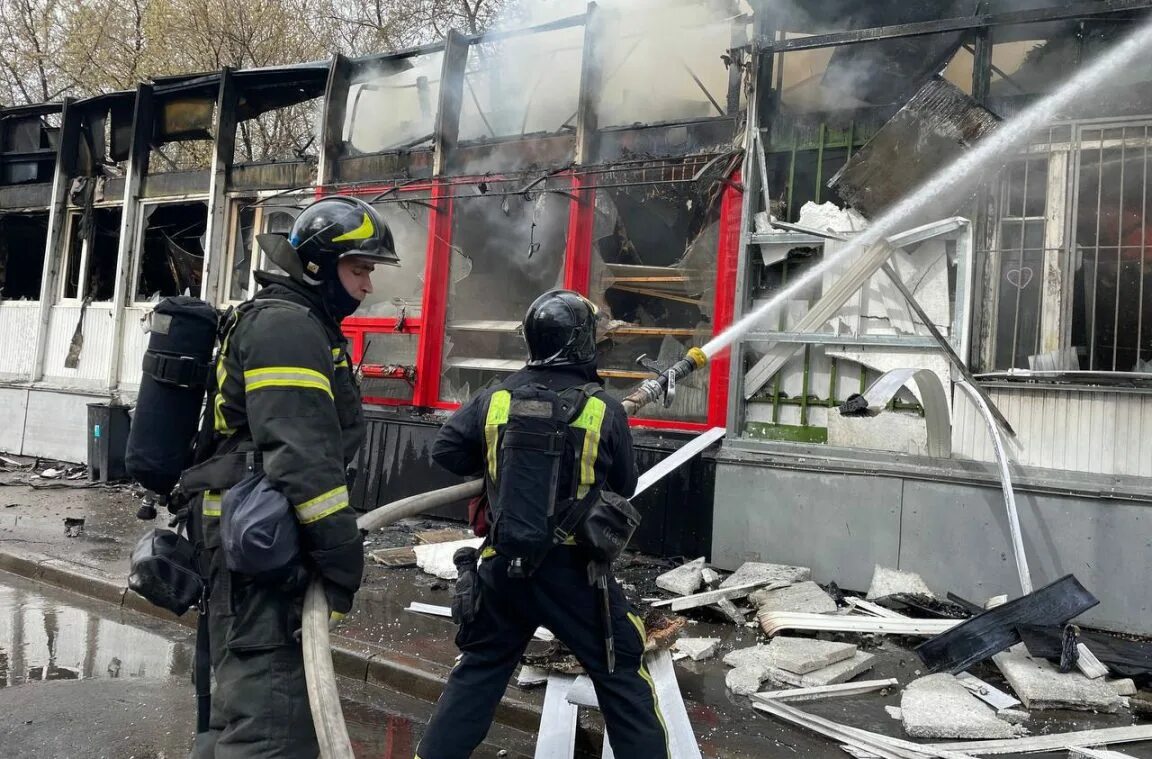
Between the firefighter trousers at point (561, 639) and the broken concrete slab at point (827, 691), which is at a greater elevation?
the firefighter trousers at point (561, 639)

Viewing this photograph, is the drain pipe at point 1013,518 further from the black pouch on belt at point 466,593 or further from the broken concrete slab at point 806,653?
the black pouch on belt at point 466,593

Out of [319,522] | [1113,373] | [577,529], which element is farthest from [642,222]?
[319,522]

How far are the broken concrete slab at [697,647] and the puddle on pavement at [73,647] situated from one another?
2938 mm

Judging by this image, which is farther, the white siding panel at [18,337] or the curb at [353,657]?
the white siding panel at [18,337]

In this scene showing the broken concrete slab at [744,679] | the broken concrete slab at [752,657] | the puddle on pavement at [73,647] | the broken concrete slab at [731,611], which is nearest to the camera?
the broken concrete slab at [744,679]

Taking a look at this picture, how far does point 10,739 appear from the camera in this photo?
3688mm

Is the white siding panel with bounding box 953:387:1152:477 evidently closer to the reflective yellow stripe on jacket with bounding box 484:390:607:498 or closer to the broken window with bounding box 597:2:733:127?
the broken window with bounding box 597:2:733:127

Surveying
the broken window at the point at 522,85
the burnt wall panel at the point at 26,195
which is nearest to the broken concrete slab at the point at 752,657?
the broken window at the point at 522,85

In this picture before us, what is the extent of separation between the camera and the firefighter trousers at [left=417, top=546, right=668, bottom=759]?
9.36 ft

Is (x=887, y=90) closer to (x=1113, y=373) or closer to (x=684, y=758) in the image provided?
(x=1113, y=373)

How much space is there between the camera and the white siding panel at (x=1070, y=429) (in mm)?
5434

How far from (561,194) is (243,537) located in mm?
6292

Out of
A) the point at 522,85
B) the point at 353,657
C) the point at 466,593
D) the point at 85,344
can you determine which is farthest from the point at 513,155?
the point at 85,344

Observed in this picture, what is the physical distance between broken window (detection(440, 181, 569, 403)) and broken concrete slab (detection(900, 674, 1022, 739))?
5290 mm
